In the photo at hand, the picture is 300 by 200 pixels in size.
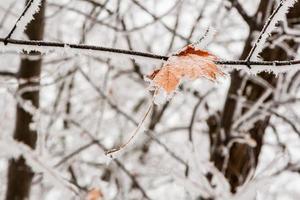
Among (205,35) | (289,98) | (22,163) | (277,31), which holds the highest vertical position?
(277,31)

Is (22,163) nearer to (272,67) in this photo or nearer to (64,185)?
(64,185)

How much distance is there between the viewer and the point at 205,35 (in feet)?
3.02

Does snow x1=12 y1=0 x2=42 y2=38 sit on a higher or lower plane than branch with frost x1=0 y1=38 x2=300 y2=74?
higher

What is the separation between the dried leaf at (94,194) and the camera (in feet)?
8.48

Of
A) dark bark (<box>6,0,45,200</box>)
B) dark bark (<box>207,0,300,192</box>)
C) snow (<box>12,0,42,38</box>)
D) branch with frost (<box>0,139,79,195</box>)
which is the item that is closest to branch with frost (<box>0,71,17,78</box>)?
dark bark (<box>6,0,45,200</box>)

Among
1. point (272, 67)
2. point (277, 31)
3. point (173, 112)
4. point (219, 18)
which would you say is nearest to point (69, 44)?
point (272, 67)

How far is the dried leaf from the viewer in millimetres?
2585

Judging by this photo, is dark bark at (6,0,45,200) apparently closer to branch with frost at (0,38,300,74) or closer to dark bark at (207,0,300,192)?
dark bark at (207,0,300,192)

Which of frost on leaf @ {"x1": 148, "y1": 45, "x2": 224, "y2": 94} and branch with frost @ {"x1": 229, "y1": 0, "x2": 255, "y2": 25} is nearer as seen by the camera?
frost on leaf @ {"x1": 148, "y1": 45, "x2": 224, "y2": 94}

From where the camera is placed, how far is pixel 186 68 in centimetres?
87

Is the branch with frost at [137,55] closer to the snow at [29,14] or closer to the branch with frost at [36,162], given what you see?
the snow at [29,14]

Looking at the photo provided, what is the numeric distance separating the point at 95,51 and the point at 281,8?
364 mm

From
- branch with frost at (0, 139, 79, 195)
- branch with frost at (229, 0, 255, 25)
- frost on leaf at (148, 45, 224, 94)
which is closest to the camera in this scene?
frost on leaf at (148, 45, 224, 94)

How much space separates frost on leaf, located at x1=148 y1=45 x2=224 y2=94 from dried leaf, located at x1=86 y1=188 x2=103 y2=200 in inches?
70.1
